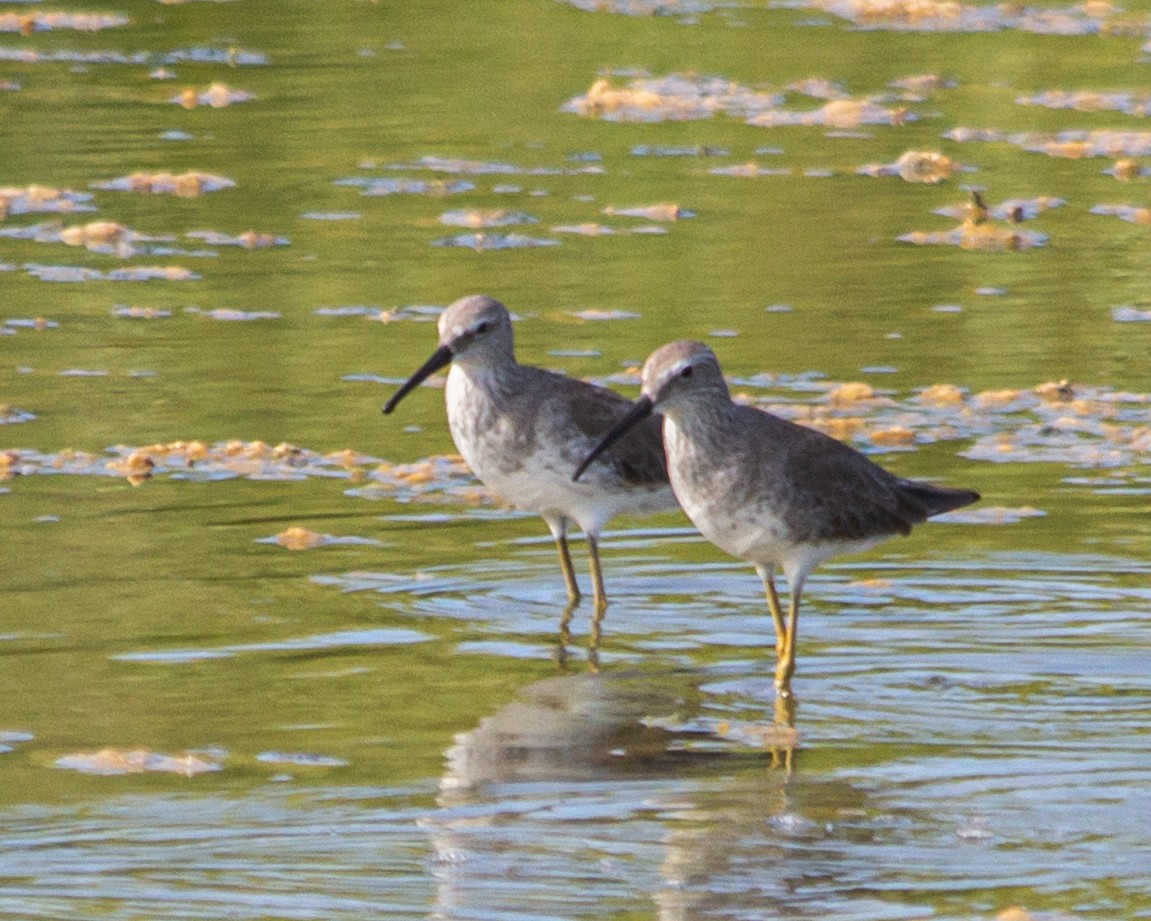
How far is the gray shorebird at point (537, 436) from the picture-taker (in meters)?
8.88

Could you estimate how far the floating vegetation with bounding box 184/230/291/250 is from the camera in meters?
13.8

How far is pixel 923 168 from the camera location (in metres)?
15.4

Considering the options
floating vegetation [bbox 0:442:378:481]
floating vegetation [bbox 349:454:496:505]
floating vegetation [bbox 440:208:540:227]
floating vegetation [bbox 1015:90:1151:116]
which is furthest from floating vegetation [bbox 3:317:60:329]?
floating vegetation [bbox 1015:90:1151:116]

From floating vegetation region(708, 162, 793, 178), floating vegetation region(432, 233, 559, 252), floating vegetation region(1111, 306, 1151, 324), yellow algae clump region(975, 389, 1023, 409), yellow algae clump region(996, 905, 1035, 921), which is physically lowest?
yellow algae clump region(996, 905, 1035, 921)

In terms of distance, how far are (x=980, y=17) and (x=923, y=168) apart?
552cm

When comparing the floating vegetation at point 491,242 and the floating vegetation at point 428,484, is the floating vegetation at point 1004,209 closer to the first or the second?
the floating vegetation at point 491,242

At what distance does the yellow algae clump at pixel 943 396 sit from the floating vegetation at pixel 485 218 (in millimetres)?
3963

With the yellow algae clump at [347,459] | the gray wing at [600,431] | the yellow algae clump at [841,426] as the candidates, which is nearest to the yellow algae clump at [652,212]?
the yellow algae clump at [841,426]

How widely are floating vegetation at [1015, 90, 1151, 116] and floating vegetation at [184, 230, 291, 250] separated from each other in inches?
241

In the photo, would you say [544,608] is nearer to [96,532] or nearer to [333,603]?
[333,603]

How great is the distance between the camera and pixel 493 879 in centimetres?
622

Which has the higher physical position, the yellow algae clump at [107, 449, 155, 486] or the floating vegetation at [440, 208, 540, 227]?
the floating vegetation at [440, 208, 540, 227]

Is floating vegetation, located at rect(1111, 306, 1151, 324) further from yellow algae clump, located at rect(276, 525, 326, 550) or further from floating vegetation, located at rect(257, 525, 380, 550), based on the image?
yellow algae clump, located at rect(276, 525, 326, 550)

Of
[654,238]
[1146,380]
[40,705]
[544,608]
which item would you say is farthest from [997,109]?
[40,705]
